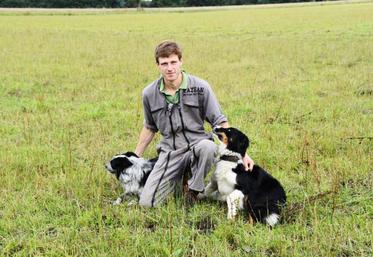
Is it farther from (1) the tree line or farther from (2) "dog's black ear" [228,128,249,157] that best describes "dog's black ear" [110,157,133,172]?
(1) the tree line

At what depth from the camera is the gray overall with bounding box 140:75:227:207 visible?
524cm

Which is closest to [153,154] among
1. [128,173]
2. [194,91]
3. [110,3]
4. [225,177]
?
[128,173]

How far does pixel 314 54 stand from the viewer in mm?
16641

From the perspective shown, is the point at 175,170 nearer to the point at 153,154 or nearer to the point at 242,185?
the point at 242,185

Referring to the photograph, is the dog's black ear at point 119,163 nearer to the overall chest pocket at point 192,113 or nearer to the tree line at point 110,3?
the overall chest pocket at point 192,113

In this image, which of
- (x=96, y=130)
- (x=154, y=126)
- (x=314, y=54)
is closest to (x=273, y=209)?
(x=154, y=126)

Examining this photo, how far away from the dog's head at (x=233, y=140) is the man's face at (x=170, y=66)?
2.61ft

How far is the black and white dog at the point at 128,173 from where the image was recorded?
5.36m

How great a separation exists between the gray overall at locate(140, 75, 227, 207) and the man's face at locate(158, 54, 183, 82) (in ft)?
0.90

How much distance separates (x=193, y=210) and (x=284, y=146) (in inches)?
94.9

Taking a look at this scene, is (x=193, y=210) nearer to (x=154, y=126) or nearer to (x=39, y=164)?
(x=154, y=126)

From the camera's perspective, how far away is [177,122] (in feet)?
17.6

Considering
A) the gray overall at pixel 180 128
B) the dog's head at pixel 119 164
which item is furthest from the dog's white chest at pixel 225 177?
the dog's head at pixel 119 164

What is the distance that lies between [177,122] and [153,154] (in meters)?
1.48
